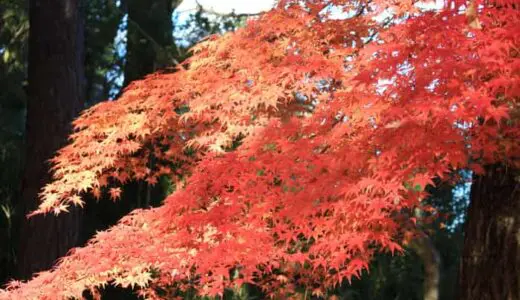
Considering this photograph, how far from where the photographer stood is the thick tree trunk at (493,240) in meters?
3.67

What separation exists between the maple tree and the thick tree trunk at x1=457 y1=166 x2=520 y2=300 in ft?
0.75

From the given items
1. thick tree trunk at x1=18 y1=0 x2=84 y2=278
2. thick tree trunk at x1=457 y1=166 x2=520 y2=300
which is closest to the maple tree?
thick tree trunk at x1=457 y1=166 x2=520 y2=300

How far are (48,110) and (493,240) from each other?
4.09 metres

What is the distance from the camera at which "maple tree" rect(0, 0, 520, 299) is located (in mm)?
3035

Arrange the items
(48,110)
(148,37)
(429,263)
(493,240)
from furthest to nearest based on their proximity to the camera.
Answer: (148,37) → (48,110) → (429,263) → (493,240)

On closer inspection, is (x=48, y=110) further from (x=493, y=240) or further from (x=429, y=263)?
(x=493, y=240)

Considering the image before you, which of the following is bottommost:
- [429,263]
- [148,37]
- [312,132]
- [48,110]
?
[429,263]

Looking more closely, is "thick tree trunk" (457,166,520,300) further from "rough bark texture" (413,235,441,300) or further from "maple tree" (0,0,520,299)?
"rough bark texture" (413,235,441,300)

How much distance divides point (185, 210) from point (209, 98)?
0.79 metres

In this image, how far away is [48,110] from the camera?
19.5 ft

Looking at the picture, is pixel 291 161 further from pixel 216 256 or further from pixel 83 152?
pixel 83 152

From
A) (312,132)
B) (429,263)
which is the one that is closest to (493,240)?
(312,132)

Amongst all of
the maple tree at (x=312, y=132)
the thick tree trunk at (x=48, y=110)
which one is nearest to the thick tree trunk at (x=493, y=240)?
the maple tree at (x=312, y=132)

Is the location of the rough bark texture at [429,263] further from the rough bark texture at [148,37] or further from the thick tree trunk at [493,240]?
the rough bark texture at [148,37]
